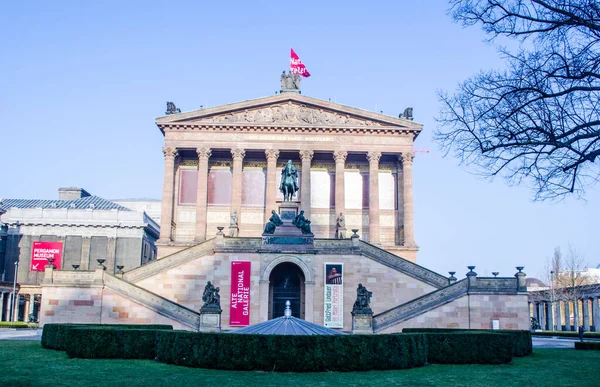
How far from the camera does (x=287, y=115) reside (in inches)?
2256

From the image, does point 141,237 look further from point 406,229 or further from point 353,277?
point 353,277

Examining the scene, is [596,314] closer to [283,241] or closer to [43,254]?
[283,241]

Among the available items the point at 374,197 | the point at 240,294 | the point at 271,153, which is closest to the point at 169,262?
the point at 240,294

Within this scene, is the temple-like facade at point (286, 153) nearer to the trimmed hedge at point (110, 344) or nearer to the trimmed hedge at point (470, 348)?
the trimmed hedge at point (470, 348)

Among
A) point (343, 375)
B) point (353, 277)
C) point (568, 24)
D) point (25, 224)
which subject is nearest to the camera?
point (568, 24)

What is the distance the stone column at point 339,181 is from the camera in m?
55.9

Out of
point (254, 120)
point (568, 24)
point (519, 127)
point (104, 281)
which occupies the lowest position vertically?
point (104, 281)

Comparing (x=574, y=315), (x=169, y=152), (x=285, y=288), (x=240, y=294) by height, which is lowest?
(x=574, y=315)

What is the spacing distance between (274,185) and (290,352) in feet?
127

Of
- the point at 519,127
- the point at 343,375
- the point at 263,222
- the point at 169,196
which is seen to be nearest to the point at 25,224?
the point at 169,196

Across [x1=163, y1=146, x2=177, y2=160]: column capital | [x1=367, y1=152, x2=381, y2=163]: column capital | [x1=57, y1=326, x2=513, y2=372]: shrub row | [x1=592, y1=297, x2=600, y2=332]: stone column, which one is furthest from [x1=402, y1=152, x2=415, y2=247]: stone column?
[x1=57, y1=326, x2=513, y2=372]: shrub row

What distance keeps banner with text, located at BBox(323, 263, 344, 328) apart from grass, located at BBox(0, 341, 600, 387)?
62.1 ft

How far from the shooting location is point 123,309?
36.9 metres

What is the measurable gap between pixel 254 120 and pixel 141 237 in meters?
22.4
